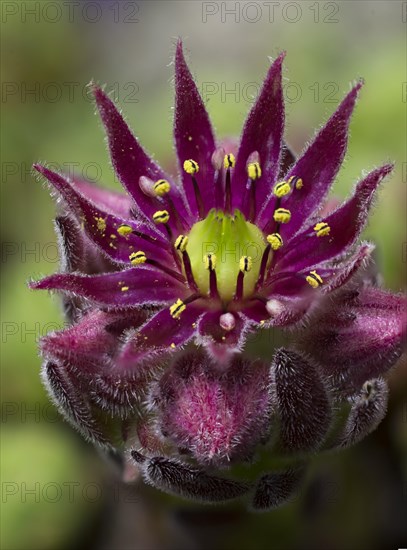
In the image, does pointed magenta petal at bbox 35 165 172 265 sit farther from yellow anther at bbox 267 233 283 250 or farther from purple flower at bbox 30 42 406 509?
yellow anther at bbox 267 233 283 250

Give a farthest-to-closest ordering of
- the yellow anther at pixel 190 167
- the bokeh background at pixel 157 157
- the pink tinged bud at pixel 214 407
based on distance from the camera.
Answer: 1. the bokeh background at pixel 157 157
2. the yellow anther at pixel 190 167
3. the pink tinged bud at pixel 214 407

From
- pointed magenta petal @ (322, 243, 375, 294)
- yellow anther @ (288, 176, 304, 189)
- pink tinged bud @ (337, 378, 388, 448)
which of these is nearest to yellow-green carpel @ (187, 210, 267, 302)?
yellow anther @ (288, 176, 304, 189)

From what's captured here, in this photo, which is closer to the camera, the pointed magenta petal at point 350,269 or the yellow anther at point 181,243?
the pointed magenta petal at point 350,269

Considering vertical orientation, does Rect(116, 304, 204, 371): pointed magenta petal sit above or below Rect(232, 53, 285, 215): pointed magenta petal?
below

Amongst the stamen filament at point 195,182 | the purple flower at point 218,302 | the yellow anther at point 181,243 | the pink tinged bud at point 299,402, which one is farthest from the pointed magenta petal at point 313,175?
the pink tinged bud at point 299,402

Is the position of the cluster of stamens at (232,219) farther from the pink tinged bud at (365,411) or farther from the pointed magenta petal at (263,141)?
the pink tinged bud at (365,411)
